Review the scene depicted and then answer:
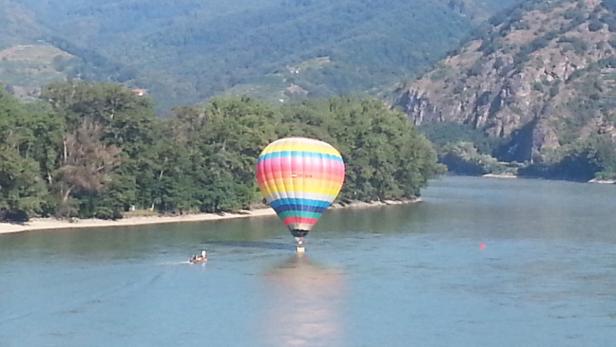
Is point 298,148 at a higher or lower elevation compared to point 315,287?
higher

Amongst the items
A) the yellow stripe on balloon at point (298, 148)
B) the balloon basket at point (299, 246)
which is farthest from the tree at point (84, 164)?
the yellow stripe on balloon at point (298, 148)

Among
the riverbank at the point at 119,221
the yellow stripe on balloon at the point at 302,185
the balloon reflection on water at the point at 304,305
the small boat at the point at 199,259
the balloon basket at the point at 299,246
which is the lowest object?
the balloon reflection on water at the point at 304,305

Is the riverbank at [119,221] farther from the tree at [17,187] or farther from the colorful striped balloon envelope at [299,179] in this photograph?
the colorful striped balloon envelope at [299,179]

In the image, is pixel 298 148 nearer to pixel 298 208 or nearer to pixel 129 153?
pixel 298 208

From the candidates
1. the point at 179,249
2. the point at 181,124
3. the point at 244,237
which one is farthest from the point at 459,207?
the point at 179,249

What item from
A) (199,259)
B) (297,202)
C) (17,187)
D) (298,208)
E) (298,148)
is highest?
(298,148)

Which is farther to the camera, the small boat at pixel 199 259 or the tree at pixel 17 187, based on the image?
the tree at pixel 17 187

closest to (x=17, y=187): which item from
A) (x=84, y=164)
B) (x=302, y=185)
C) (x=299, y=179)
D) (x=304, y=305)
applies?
(x=84, y=164)
